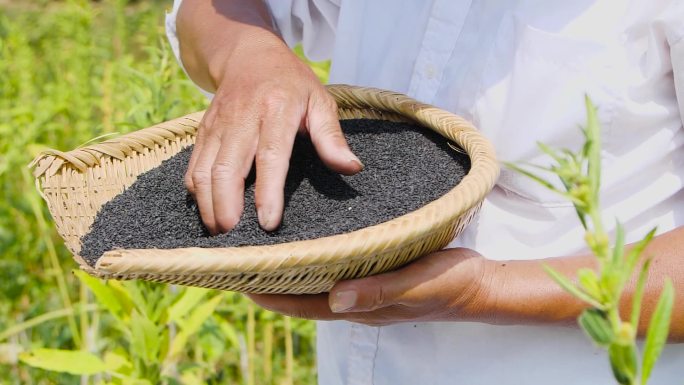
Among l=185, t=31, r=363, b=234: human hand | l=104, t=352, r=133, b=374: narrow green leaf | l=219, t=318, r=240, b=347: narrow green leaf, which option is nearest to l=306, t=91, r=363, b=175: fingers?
l=185, t=31, r=363, b=234: human hand

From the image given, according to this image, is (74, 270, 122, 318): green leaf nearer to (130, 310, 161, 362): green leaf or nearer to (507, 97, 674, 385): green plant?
(130, 310, 161, 362): green leaf

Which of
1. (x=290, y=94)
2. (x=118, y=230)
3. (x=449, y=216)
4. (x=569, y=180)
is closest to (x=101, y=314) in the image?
(x=118, y=230)

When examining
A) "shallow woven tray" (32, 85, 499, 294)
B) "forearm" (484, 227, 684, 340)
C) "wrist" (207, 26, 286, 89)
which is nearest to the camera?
"shallow woven tray" (32, 85, 499, 294)

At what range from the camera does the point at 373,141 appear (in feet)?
3.62

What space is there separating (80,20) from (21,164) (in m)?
0.46

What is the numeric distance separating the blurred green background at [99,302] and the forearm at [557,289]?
1.76 ft

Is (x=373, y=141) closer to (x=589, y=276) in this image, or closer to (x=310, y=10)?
(x=310, y=10)

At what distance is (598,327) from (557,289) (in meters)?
0.55

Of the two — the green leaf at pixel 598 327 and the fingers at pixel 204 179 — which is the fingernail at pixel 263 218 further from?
the green leaf at pixel 598 327

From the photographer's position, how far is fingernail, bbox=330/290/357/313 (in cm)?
79

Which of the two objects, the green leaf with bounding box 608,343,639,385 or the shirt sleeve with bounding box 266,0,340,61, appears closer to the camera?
the green leaf with bounding box 608,343,639,385

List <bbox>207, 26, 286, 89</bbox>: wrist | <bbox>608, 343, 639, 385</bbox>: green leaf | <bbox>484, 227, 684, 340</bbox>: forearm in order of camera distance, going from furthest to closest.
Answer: <bbox>207, 26, 286, 89</bbox>: wrist
<bbox>484, 227, 684, 340</bbox>: forearm
<bbox>608, 343, 639, 385</bbox>: green leaf

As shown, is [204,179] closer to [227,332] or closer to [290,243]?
[290,243]

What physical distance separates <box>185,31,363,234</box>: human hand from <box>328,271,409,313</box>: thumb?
130 mm
